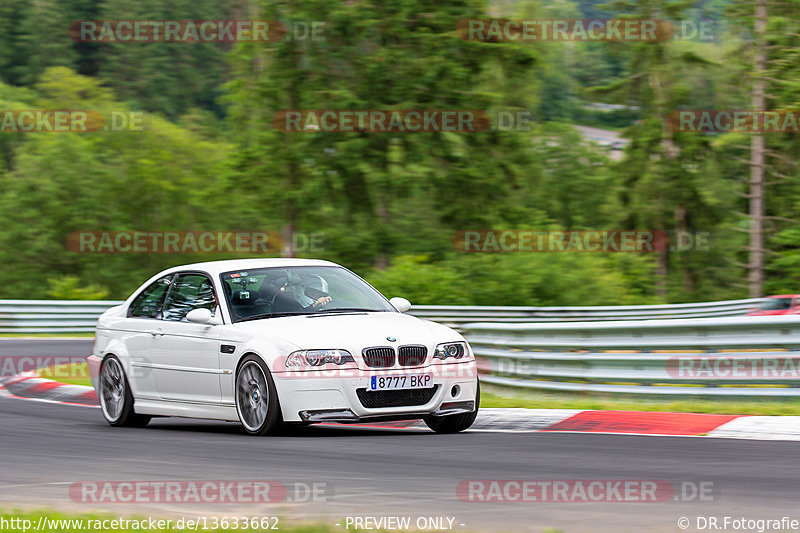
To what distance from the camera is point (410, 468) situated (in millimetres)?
7281

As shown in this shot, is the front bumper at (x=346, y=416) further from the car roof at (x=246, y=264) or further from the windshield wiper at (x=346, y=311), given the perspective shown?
the car roof at (x=246, y=264)

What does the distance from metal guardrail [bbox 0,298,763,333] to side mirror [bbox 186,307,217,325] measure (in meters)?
15.0

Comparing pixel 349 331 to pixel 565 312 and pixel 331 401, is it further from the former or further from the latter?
pixel 565 312

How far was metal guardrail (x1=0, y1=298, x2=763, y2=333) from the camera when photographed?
82.2 ft

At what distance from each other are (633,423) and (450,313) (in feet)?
50.9

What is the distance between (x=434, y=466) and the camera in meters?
7.35

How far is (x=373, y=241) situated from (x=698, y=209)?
17.8m

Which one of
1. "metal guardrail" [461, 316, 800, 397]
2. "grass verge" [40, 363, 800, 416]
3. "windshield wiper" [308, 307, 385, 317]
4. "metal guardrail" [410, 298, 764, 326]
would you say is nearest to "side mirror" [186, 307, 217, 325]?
"windshield wiper" [308, 307, 385, 317]

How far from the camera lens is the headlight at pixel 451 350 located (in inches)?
368

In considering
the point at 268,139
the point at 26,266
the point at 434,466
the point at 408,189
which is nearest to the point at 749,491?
the point at 434,466

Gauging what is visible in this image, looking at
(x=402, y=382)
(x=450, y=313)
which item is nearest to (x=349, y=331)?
(x=402, y=382)

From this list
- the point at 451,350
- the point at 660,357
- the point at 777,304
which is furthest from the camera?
the point at 777,304

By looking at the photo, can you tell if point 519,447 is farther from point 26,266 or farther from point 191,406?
point 26,266

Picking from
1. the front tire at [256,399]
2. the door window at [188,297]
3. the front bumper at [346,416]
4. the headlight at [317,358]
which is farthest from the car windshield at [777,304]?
the front tire at [256,399]
